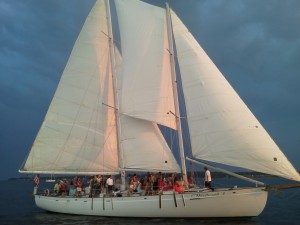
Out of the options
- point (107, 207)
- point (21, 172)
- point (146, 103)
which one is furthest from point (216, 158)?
point (21, 172)

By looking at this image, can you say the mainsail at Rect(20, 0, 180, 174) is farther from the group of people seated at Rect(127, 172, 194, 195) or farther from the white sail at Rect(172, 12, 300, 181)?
the white sail at Rect(172, 12, 300, 181)

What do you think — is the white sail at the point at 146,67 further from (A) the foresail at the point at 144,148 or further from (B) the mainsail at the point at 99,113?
(A) the foresail at the point at 144,148

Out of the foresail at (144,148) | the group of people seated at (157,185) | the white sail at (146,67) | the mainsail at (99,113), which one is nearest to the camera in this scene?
the group of people seated at (157,185)

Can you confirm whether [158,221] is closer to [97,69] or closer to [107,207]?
[107,207]

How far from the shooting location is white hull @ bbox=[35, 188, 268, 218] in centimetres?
2241

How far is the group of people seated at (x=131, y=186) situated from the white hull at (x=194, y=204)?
1.95ft

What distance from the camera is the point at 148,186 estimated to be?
976 inches

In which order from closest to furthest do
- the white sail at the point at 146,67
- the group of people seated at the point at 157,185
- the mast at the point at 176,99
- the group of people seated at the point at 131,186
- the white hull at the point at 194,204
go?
the white hull at the point at 194,204 < the group of people seated at the point at 157,185 < the group of people seated at the point at 131,186 < the mast at the point at 176,99 < the white sail at the point at 146,67

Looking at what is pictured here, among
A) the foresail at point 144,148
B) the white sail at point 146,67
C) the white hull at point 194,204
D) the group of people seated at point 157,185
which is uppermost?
the white sail at point 146,67

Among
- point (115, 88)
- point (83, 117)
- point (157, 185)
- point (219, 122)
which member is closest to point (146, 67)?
point (115, 88)

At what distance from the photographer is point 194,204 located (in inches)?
902

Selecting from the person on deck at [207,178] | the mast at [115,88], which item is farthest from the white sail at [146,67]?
the person on deck at [207,178]

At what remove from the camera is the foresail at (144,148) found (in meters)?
26.2

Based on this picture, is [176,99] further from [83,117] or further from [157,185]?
[83,117]
